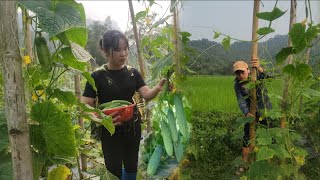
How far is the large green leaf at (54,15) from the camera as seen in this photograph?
736 mm

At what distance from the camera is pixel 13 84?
2.26 ft

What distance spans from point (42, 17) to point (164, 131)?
6.79 ft

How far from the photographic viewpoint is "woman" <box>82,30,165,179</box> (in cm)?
208

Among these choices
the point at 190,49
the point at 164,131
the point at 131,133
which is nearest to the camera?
the point at 190,49

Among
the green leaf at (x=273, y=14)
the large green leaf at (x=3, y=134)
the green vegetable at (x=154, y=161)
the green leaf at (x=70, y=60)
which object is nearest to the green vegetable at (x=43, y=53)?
the green leaf at (x=70, y=60)

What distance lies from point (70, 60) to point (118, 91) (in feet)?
3.94

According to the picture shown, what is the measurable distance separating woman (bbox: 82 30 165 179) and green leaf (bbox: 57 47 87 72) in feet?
3.41

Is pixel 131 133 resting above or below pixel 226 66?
below

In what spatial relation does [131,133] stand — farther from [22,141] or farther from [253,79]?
[22,141]

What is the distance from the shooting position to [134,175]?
243 centimetres

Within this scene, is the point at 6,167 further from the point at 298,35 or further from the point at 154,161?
the point at 154,161

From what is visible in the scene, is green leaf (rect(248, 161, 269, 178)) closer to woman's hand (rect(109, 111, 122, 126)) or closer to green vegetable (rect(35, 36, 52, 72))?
woman's hand (rect(109, 111, 122, 126))

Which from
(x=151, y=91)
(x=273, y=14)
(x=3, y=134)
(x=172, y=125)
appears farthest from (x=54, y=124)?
(x=172, y=125)


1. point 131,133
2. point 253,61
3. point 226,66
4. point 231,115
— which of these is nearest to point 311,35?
point 253,61
